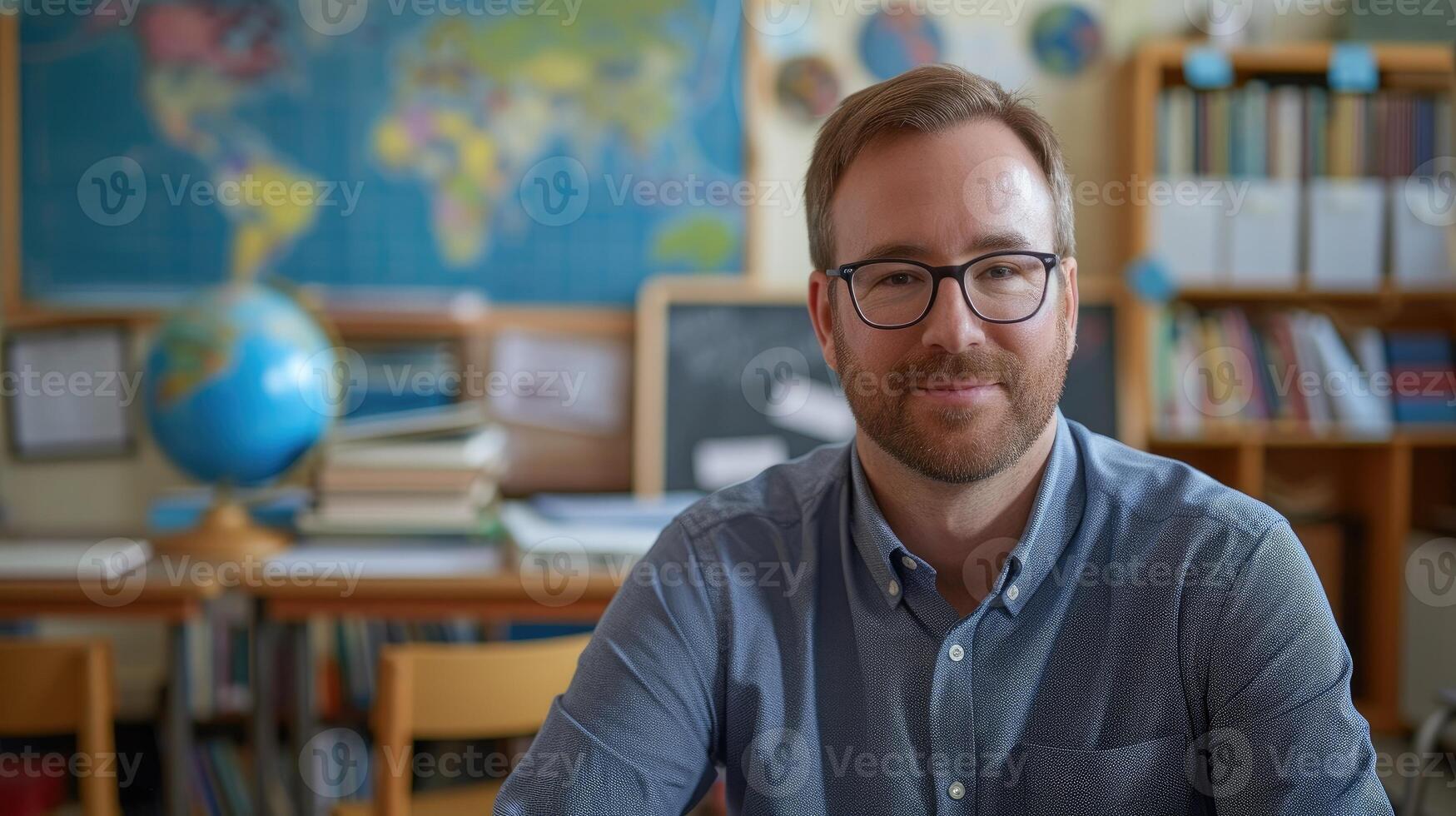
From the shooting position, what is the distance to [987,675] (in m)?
1.08

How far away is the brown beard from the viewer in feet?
3.59

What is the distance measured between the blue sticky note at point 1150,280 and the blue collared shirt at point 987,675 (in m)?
1.75

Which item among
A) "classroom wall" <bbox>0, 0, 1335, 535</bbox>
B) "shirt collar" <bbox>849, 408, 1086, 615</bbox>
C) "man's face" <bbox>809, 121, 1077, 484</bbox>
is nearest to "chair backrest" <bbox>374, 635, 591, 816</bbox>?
"shirt collar" <bbox>849, 408, 1086, 615</bbox>

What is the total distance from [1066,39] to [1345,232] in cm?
80

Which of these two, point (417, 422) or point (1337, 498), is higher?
point (417, 422)

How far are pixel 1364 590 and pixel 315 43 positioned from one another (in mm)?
2832

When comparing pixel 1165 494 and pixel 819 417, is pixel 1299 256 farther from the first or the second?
pixel 1165 494

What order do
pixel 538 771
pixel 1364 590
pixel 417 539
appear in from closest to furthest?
pixel 538 771 → pixel 417 539 → pixel 1364 590

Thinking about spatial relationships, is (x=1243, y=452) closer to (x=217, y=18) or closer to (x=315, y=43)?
(x=315, y=43)

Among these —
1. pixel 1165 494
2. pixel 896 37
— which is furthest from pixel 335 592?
pixel 896 37

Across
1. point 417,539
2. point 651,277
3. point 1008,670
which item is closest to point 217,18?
point 651,277

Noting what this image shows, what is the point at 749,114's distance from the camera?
2.82 metres

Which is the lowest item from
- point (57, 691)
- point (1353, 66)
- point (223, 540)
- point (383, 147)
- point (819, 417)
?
point (57, 691)

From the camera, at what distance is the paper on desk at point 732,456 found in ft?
9.23
